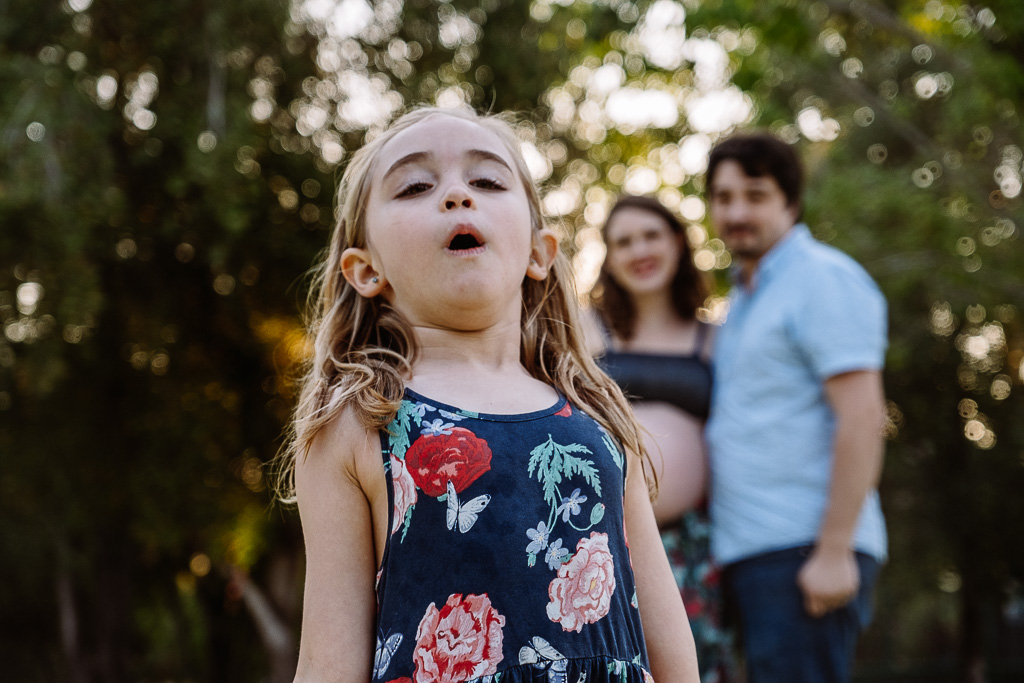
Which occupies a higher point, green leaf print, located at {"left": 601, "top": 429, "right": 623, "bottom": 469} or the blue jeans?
green leaf print, located at {"left": 601, "top": 429, "right": 623, "bottom": 469}

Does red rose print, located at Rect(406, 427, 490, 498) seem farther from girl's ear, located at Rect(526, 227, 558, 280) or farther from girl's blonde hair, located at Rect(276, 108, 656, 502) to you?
girl's ear, located at Rect(526, 227, 558, 280)

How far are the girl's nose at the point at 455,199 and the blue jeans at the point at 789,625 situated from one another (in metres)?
1.73

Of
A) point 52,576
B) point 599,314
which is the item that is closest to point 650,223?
point 599,314

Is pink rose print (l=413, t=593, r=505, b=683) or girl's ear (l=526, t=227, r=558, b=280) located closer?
pink rose print (l=413, t=593, r=505, b=683)

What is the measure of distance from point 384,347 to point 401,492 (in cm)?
31

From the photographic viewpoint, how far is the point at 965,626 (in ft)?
58.9

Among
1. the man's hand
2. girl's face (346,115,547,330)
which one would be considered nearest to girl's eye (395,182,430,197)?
girl's face (346,115,547,330)

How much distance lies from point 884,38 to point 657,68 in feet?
7.71

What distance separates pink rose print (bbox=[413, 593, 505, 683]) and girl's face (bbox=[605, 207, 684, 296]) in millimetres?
2061

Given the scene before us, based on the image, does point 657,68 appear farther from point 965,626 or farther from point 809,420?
point 965,626

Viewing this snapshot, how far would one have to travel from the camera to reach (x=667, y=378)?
9.93 ft

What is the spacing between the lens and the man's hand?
2.61 m

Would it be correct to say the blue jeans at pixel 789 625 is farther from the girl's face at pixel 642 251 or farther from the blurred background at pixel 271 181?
the blurred background at pixel 271 181

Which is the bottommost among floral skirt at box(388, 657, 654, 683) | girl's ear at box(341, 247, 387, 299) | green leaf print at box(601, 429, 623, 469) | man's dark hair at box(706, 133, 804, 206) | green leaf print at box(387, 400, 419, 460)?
floral skirt at box(388, 657, 654, 683)
